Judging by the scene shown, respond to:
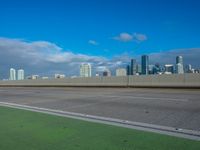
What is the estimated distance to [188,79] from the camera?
26609mm

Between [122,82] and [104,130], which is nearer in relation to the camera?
[104,130]

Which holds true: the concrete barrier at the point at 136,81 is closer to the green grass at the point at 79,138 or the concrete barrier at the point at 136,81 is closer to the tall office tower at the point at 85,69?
the tall office tower at the point at 85,69

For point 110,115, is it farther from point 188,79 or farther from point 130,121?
point 188,79

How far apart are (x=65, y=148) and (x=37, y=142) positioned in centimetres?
82

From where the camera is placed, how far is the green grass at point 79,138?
5949 millimetres

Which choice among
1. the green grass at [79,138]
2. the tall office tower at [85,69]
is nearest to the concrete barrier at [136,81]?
the tall office tower at [85,69]

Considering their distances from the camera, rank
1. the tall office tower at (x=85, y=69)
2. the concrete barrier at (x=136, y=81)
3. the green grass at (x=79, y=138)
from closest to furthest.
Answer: the green grass at (x=79, y=138)
the concrete barrier at (x=136, y=81)
the tall office tower at (x=85, y=69)

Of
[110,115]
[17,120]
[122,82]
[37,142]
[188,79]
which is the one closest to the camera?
[37,142]

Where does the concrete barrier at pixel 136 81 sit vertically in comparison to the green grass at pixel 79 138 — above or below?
above

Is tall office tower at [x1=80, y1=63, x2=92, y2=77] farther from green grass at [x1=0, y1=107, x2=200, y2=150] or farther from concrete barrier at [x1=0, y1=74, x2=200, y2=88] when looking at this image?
green grass at [x1=0, y1=107, x2=200, y2=150]

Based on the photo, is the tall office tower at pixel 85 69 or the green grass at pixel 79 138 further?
the tall office tower at pixel 85 69

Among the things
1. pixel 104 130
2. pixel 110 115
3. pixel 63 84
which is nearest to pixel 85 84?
pixel 63 84

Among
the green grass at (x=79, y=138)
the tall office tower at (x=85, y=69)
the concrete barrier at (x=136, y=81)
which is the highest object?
the tall office tower at (x=85, y=69)

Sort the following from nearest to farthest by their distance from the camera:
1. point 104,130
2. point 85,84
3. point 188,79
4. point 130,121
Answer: point 104,130 → point 130,121 → point 188,79 → point 85,84
